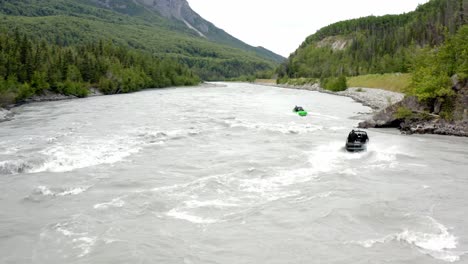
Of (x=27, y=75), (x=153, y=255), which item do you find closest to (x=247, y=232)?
(x=153, y=255)

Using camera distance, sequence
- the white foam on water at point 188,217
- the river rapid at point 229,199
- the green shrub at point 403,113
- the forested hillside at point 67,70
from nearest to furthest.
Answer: the river rapid at point 229,199
the white foam on water at point 188,217
the green shrub at point 403,113
the forested hillside at point 67,70

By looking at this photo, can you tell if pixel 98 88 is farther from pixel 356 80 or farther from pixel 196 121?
pixel 356 80

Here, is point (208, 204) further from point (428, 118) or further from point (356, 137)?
point (428, 118)

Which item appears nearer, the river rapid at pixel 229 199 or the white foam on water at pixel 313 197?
the river rapid at pixel 229 199

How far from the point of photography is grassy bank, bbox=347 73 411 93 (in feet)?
314

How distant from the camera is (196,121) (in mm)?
49656

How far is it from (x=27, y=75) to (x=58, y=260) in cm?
7790

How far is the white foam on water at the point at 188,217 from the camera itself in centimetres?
1777

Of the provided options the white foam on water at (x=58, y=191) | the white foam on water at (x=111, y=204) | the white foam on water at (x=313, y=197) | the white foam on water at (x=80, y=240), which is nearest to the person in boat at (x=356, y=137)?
the white foam on water at (x=313, y=197)

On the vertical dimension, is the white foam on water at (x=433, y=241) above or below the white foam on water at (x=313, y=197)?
above

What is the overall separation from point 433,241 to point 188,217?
9796 millimetres

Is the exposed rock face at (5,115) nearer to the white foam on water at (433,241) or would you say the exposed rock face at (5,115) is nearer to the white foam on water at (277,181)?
the white foam on water at (277,181)

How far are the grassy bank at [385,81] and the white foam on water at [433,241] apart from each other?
75.8 meters

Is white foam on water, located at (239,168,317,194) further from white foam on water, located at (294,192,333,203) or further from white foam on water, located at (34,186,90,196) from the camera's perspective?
white foam on water, located at (34,186,90,196)
